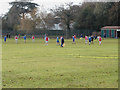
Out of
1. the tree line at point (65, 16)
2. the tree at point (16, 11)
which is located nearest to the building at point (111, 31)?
the tree line at point (65, 16)

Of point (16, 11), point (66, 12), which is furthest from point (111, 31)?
point (16, 11)

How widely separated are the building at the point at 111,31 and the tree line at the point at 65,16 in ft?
10.6

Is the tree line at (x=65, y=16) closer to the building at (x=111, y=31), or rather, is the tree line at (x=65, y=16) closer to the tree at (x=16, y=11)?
the tree at (x=16, y=11)

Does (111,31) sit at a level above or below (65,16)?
below

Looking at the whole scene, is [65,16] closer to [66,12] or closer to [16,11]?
[66,12]

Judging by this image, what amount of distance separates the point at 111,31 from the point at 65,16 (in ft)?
59.3

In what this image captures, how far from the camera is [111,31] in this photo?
263ft

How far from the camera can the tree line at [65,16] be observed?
82.9m

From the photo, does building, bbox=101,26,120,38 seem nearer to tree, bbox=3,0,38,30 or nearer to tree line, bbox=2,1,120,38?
tree line, bbox=2,1,120,38

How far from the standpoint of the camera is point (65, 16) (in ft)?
300

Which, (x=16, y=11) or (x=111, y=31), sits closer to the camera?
(x=111, y=31)

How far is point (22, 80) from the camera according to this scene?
11656 mm

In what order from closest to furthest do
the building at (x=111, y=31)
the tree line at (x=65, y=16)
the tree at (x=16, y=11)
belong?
the building at (x=111, y=31) → the tree line at (x=65, y=16) → the tree at (x=16, y=11)

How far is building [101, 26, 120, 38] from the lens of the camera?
77875 millimetres
